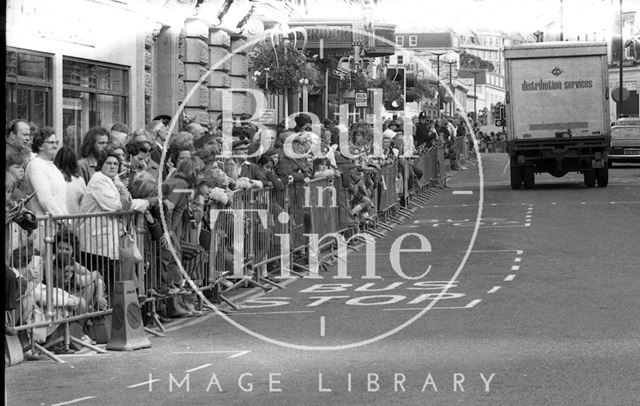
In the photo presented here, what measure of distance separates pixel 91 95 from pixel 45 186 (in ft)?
42.7

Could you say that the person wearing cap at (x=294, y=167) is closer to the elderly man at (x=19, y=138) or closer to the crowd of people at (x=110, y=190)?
the crowd of people at (x=110, y=190)

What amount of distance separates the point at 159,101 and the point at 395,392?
20379 mm

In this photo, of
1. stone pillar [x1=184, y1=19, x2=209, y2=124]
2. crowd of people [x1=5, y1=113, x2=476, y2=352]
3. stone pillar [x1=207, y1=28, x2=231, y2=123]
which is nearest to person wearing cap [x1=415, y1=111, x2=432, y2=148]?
stone pillar [x1=207, y1=28, x2=231, y2=123]

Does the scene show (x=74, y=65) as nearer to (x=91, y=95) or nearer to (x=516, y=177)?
(x=91, y=95)

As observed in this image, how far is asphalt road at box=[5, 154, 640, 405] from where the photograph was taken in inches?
318

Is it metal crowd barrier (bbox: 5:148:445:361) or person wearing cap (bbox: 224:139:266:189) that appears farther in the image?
person wearing cap (bbox: 224:139:266:189)

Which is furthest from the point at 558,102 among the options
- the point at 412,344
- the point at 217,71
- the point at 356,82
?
the point at 356,82

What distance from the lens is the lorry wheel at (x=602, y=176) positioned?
34906 millimetres

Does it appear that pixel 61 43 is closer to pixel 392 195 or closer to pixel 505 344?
pixel 392 195

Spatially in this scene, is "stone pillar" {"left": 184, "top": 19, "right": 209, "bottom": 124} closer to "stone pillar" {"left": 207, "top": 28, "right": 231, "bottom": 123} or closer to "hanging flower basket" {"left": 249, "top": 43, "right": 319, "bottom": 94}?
"stone pillar" {"left": 207, "top": 28, "right": 231, "bottom": 123}

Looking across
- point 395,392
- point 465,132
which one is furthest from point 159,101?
point 465,132

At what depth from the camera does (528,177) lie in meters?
35.6

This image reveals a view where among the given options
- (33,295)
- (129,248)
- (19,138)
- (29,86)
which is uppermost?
(29,86)

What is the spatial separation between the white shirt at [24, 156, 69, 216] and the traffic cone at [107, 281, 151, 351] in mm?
788
